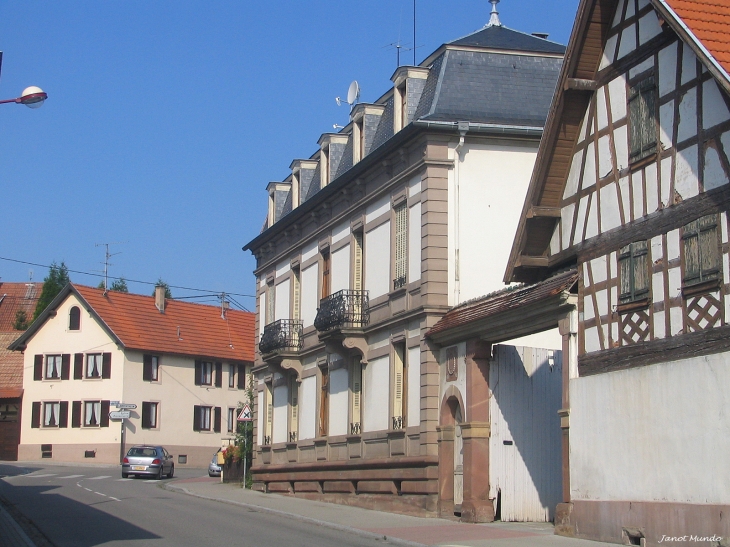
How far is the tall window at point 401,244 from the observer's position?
2847 cm

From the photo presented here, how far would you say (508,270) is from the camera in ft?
74.6

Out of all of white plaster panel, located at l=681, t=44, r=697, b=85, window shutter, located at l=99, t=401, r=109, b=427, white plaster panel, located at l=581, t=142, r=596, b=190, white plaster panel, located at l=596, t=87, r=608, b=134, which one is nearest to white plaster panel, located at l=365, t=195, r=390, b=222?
white plaster panel, located at l=581, t=142, r=596, b=190

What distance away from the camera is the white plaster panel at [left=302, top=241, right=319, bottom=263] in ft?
117

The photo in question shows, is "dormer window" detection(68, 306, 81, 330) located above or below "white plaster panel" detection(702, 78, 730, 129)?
above

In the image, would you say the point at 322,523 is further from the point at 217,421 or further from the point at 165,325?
the point at 165,325

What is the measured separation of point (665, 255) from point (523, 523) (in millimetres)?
8553

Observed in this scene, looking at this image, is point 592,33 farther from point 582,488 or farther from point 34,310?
point 34,310

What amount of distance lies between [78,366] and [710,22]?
53.2m

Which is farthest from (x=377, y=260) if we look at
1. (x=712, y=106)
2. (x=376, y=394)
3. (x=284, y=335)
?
(x=712, y=106)

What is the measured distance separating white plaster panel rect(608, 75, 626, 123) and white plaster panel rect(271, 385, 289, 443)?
20805 millimetres

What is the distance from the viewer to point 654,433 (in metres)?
18.0

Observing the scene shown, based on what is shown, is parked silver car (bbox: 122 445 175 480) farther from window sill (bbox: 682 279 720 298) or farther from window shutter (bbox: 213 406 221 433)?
window sill (bbox: 682 279 720 298)

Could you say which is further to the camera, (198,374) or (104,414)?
(198,374)

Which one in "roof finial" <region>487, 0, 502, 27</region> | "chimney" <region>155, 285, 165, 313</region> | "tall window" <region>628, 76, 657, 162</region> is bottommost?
"tall window" <region>628, 76, 657, 162</region>
